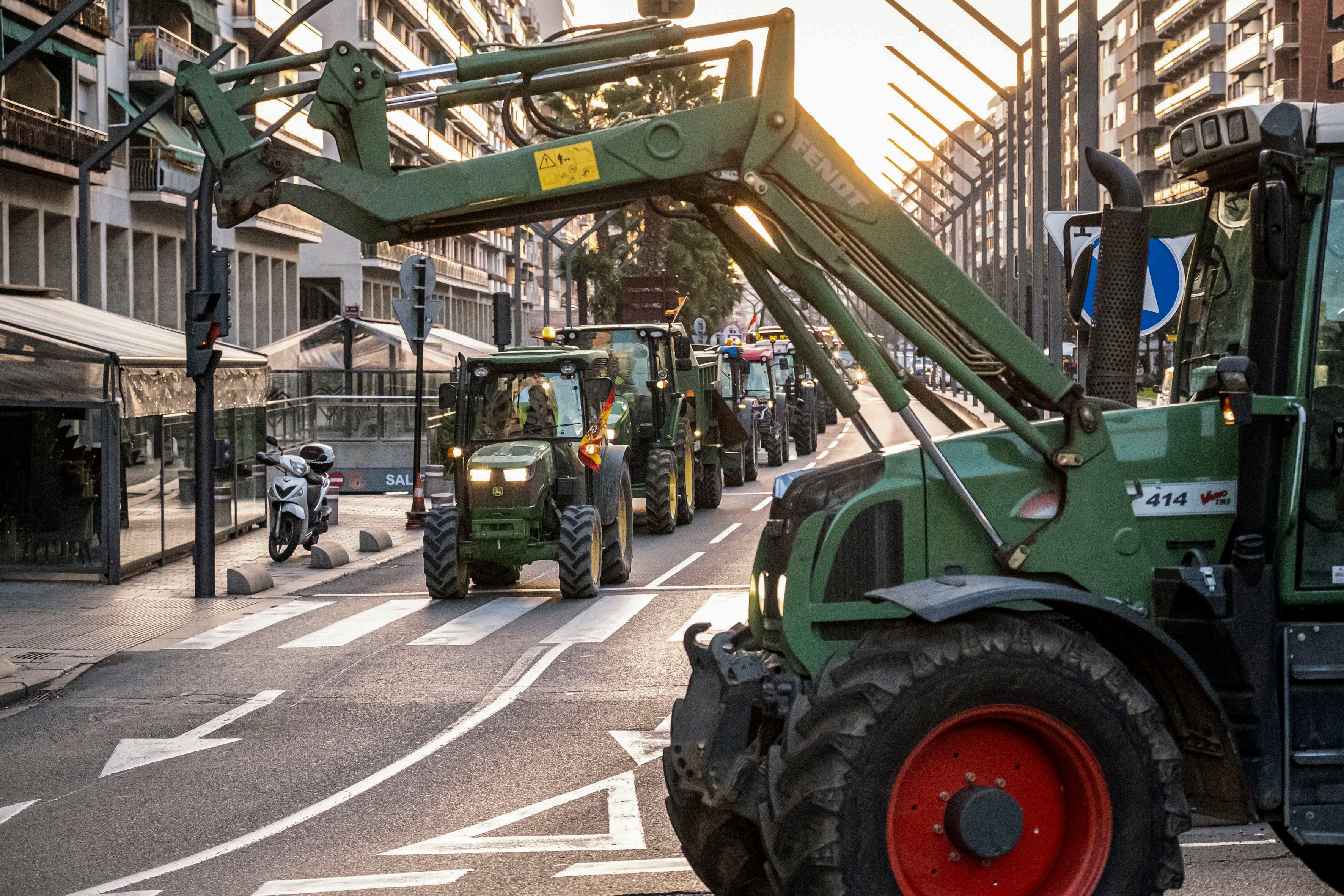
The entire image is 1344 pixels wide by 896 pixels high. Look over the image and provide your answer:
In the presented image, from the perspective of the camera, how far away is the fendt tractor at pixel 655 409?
76.5ft

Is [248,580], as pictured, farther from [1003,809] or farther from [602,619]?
[1003,809]

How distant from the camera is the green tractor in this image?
628 inches

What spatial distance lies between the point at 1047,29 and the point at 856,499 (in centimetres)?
1875

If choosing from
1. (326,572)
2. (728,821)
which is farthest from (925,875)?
(326,572)

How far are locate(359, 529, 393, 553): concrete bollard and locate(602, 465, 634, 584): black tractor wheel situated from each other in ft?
14.3

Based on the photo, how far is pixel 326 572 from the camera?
19.1m

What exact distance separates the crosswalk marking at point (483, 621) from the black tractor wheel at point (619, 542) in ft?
3.00

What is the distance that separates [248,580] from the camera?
17094mm


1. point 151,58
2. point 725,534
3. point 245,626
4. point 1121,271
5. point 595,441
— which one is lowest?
point 245,626

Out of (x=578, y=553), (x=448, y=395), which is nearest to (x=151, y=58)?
(x=448, y=395)

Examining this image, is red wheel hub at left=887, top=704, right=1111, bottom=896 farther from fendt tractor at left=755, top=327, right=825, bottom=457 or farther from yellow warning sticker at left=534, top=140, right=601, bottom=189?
fendt tractor at left=755, top=327, right=825, bottom=457

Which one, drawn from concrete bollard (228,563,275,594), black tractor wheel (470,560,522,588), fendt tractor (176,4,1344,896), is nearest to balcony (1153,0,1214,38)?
black tractor wheel (470,560,522,588)

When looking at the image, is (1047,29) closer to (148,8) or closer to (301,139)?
(148,8)

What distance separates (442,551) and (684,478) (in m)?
9.45
